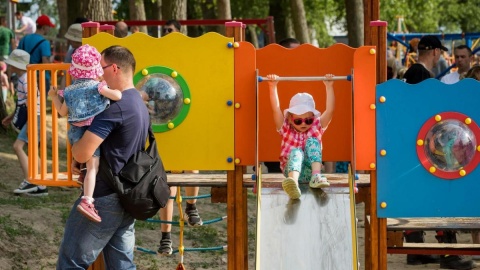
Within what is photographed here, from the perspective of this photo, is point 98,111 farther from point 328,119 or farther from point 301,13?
point 301,13

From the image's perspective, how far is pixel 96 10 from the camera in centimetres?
1666

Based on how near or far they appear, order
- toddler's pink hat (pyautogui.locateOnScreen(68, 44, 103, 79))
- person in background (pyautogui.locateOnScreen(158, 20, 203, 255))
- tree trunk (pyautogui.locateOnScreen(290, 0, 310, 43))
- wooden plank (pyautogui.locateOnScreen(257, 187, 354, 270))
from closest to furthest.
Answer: toddler's pink hat (pyautogui.locateOnScreen(68, 44, 103, 79)) → wooden plank (pyautogui.locateOnScreen(257, 187, 354, 270)) → person in background (pyautogui.locateOnScreen(158, 20, 203, 255)) → tree trunk (pyautogui.locateOnScreen(290, 0, 310, 43))

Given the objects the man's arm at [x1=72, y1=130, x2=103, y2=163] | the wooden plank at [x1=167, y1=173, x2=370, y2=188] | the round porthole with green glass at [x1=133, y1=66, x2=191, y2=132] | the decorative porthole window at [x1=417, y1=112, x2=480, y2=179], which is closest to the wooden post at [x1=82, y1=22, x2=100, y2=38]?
the round porthole with green glass at [x1=133, y1=66, x2=191, y2=132]

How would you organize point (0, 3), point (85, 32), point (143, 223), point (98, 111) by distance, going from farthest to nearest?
point (0, 3), point (143, 223), point (85, 32), point (98, 111)

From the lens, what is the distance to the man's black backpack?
6664 mm

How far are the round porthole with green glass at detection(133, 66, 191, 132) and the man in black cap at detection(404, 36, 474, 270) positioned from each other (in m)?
2.96

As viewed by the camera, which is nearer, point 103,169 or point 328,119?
point 103,169

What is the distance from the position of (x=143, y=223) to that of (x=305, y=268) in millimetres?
5166

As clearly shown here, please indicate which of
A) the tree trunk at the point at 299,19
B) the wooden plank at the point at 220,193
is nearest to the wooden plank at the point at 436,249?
the wooden plank at the point at 220,193

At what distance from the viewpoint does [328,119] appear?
8.01m

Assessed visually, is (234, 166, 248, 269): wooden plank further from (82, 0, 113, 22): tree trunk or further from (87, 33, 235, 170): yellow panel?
(82, 0, 113, 22): tree trunk

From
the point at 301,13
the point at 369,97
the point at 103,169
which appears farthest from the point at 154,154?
the point at 301,13

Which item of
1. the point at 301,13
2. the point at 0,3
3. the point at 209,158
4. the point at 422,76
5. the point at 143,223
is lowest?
the point at 143,223

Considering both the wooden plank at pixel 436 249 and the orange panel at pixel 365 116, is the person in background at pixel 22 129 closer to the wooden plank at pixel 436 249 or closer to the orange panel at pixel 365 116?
the orange panel at pixel 365 116
